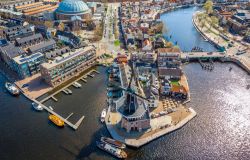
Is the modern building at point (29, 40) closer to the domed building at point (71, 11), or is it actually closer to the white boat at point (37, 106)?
the domed building at point (71, 11)

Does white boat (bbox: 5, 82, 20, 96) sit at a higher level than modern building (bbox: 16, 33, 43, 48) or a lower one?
lower

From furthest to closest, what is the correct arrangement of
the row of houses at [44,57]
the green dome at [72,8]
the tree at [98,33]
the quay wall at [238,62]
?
the green dome at [72,8]
the tree at [98,33]
the quay wall at [238,62]
the row of houses at [44,57]

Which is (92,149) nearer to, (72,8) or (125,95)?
(125,95)

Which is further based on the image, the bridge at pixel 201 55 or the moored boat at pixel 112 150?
the bridge at pixel 201 55

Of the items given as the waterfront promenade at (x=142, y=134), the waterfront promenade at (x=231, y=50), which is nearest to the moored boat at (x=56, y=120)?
the waterfront promenade at (x=142, y=134)

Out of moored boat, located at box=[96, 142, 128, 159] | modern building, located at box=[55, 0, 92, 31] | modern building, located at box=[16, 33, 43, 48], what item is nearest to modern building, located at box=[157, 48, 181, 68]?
moored boat, located at box=[96, 142, 128, 159]

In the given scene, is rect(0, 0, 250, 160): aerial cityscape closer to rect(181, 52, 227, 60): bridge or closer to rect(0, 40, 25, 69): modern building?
rect(181, 52, 227, 60): bridge

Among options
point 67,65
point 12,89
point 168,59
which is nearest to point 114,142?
point 67,65
